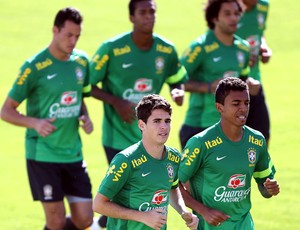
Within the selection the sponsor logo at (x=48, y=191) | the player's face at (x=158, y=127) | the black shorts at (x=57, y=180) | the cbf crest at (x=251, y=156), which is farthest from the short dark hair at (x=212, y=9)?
the player's face at (x=158, y=127)

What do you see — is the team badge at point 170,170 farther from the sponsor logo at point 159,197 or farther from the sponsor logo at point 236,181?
the sponsor logo at point 236,181

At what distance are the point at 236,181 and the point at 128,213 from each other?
112 cm

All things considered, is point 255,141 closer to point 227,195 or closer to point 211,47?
point 227,195

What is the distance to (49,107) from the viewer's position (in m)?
10.3

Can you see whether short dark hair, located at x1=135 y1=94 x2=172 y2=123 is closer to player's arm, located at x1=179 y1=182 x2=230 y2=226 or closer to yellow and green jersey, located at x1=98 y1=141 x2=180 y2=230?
yellow and green jersey, located at x1=98 y1=141 x2=180 y2=230

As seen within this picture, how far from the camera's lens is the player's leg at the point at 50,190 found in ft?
33.6

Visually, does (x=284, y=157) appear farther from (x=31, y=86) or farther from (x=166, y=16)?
(x=166, y=16)

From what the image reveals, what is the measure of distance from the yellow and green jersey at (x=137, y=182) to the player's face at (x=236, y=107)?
25.7 inches

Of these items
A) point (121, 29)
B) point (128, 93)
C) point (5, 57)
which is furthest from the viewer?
point (121, 29)

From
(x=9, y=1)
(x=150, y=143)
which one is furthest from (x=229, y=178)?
(x=9, y=1)

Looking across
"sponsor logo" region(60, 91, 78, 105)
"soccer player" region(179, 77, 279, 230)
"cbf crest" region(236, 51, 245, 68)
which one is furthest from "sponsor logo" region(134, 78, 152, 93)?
"soccer player" region(179, 77, 279, 230)

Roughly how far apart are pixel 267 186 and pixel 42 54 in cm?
302

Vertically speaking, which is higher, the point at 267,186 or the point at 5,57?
the point at 5,57

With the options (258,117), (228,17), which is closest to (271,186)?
(228,17)
